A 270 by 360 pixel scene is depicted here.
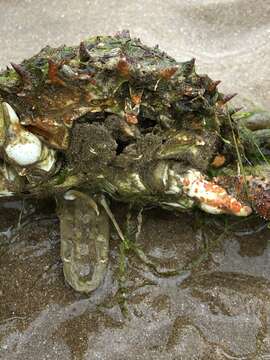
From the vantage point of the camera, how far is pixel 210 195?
2.73 m

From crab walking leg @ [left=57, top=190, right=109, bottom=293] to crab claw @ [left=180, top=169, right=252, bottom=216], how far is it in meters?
0.54

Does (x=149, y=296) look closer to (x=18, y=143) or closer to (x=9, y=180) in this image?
(x=9, y=180)

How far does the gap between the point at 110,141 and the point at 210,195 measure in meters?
0.61

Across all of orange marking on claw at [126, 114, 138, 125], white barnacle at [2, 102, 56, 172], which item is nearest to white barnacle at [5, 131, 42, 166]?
white barnacle at [2, 102, 56, 172]

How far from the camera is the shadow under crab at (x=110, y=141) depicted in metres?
2.40

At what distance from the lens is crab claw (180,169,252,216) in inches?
107

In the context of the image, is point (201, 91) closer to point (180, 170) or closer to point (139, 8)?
point (180, 170)

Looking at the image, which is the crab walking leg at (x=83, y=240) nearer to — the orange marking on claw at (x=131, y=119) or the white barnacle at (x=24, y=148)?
the white barnacle at (x=24, y=148)

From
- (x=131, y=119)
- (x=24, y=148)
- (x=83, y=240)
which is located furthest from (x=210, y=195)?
(x=24, y=148)

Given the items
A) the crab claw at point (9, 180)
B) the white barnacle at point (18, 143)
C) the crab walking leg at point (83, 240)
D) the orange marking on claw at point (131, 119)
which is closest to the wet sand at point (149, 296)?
the crab walking leg at point (83, 240)

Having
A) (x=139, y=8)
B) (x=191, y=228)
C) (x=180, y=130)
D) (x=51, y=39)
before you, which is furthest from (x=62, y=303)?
(x=139, y=8)

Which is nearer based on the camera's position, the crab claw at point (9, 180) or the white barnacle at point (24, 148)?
the white barnacle at point (24, 148)

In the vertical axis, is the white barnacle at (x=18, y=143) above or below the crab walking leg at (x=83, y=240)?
above

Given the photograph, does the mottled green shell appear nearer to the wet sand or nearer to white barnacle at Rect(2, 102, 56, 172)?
white barnacle at Rect(2, 102, 56, 172)
